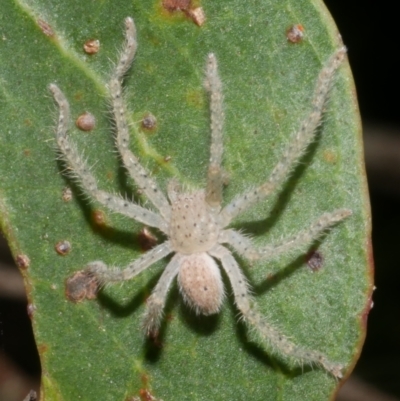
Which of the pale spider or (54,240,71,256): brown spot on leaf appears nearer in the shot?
the pale spider

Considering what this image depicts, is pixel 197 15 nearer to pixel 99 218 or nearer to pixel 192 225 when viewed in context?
pixel 192 225

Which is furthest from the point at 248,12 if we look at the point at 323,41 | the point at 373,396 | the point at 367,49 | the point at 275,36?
the point at 373,396

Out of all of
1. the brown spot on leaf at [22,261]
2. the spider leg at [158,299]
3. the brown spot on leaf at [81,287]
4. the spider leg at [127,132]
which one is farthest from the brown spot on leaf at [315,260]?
the brown spot on leaf at [22,261]

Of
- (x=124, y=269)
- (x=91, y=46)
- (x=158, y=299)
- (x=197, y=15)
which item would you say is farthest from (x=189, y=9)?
(x=158, y=299)

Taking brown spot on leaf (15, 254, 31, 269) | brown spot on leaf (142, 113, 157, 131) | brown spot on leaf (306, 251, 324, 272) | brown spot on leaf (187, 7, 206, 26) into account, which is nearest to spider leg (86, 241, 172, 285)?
brown spot on leaf (15, 254, 31, 269)

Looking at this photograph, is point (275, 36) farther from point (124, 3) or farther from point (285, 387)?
point (285, 387)

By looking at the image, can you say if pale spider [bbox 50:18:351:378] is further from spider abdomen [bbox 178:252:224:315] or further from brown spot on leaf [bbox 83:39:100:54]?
brown spot on leaf [bbox 83:39:100:54]

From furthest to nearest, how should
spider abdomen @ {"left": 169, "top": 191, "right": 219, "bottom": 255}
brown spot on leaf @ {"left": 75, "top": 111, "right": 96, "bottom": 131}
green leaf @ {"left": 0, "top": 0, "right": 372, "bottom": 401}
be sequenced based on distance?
spider abdomen @ {"left": 169, "top": 191, "right": 219, "bottom": 255} < brown spot on leaf @ {"left": 75, "top": 111, "right": 96, "bottom": 131} < green leaf @ {"left": 0, "top": 0, "right": 372, "bottom": 401}
